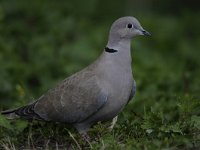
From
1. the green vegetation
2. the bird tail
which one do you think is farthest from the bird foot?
the bird tail

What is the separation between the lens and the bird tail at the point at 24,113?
25.8 feet

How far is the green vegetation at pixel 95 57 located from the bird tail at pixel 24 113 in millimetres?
119

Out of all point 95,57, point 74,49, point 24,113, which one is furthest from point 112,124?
point 74,49

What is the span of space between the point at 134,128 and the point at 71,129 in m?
0.75

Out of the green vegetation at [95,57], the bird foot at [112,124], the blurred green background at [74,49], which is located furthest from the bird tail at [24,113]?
the bird foot at [112,124]

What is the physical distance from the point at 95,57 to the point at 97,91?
5.29m

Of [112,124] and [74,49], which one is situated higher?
[112,124]

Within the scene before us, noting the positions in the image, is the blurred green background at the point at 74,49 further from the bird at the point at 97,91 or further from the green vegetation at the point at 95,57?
the bird at the point at 97,91

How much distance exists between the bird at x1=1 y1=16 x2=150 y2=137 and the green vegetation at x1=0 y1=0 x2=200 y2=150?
0.14 m

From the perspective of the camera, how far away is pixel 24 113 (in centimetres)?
789

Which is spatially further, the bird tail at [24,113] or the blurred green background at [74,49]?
the blurred green background at [74,49]

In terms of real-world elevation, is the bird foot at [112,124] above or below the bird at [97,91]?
below

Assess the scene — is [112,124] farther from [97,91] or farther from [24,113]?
[24,113]

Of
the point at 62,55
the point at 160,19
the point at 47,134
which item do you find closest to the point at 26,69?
the point at 62,55
